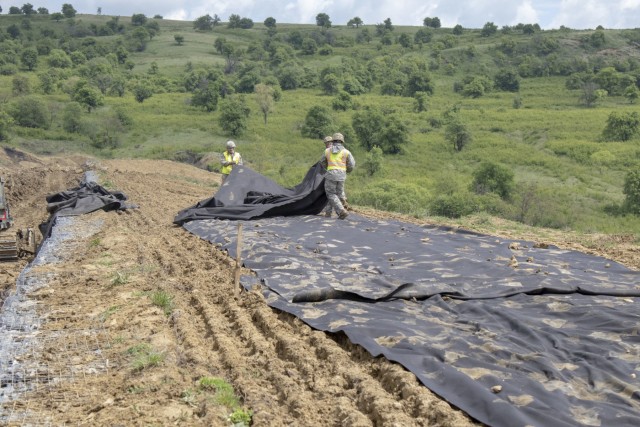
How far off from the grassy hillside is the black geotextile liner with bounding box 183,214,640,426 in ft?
22.1

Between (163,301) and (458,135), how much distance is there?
36.4 m

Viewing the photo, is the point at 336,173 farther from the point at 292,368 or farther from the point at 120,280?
the point at 292,368

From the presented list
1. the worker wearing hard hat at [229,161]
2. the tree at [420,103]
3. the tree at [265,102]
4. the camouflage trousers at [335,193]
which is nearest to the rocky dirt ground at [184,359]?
the camouflage trousers at [335,193]

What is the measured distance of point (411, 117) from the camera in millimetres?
49250

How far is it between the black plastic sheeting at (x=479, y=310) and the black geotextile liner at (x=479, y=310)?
1 cm

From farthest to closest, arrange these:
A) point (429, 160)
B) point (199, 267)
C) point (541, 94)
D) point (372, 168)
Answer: point (541, 94), point (429, 160), point (372, 168), point (199, 267)

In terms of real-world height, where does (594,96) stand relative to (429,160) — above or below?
above

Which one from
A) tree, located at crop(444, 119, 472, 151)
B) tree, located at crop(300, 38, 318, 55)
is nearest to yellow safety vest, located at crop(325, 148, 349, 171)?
tree, located at crop(444, 119, 472, 151)

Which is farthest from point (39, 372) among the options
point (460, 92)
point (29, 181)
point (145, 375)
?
point (460, 92)

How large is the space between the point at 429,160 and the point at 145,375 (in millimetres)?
35040

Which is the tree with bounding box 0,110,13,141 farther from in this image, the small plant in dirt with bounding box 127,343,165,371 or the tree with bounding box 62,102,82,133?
the small plant in dirt with bounding box 127,343,165,371

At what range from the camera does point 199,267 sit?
343 inches

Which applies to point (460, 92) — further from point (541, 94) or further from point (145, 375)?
point (145, 375)

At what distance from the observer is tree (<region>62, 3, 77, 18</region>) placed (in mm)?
117188
